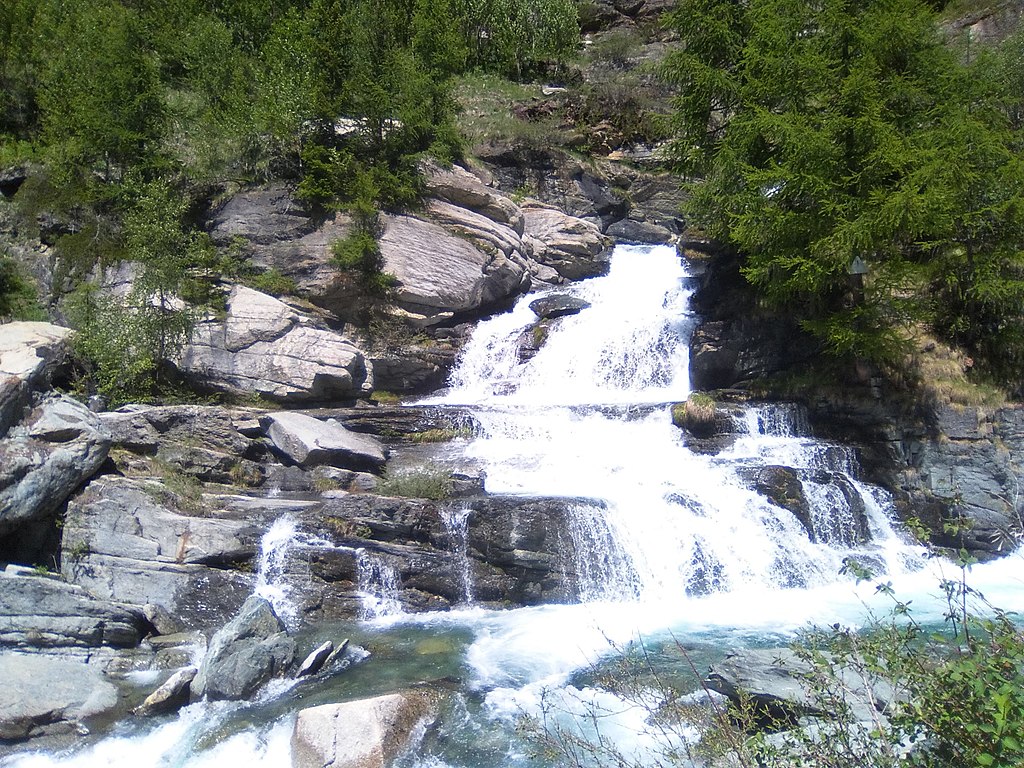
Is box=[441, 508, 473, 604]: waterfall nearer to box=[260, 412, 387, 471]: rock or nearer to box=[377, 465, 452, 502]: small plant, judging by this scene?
box=[377, 465, 452, 502]: small plant

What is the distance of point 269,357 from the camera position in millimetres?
15773

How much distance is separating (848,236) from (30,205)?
1910 cm

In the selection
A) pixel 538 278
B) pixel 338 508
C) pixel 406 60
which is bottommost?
pixel 338 508

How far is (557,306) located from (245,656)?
508 inches

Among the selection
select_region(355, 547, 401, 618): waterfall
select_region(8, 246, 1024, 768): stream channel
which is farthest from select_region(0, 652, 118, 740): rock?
select_region(355, 547, 401, 618): waterfall

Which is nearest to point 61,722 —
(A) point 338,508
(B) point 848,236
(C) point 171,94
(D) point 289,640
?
(D) point 289,640

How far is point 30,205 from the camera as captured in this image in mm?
19281

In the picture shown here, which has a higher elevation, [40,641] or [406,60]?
[406,60]

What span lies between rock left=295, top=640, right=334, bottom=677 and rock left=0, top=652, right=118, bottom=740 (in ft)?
6.51

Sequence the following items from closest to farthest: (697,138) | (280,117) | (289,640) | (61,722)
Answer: (61,722) < (289,640) < (697,138) < (280,117)

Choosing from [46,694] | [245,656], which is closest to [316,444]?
[245,656]

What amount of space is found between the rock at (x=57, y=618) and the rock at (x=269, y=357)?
6.18 m

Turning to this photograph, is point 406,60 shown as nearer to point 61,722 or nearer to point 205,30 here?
point 205,30

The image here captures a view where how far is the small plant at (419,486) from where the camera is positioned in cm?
1216
